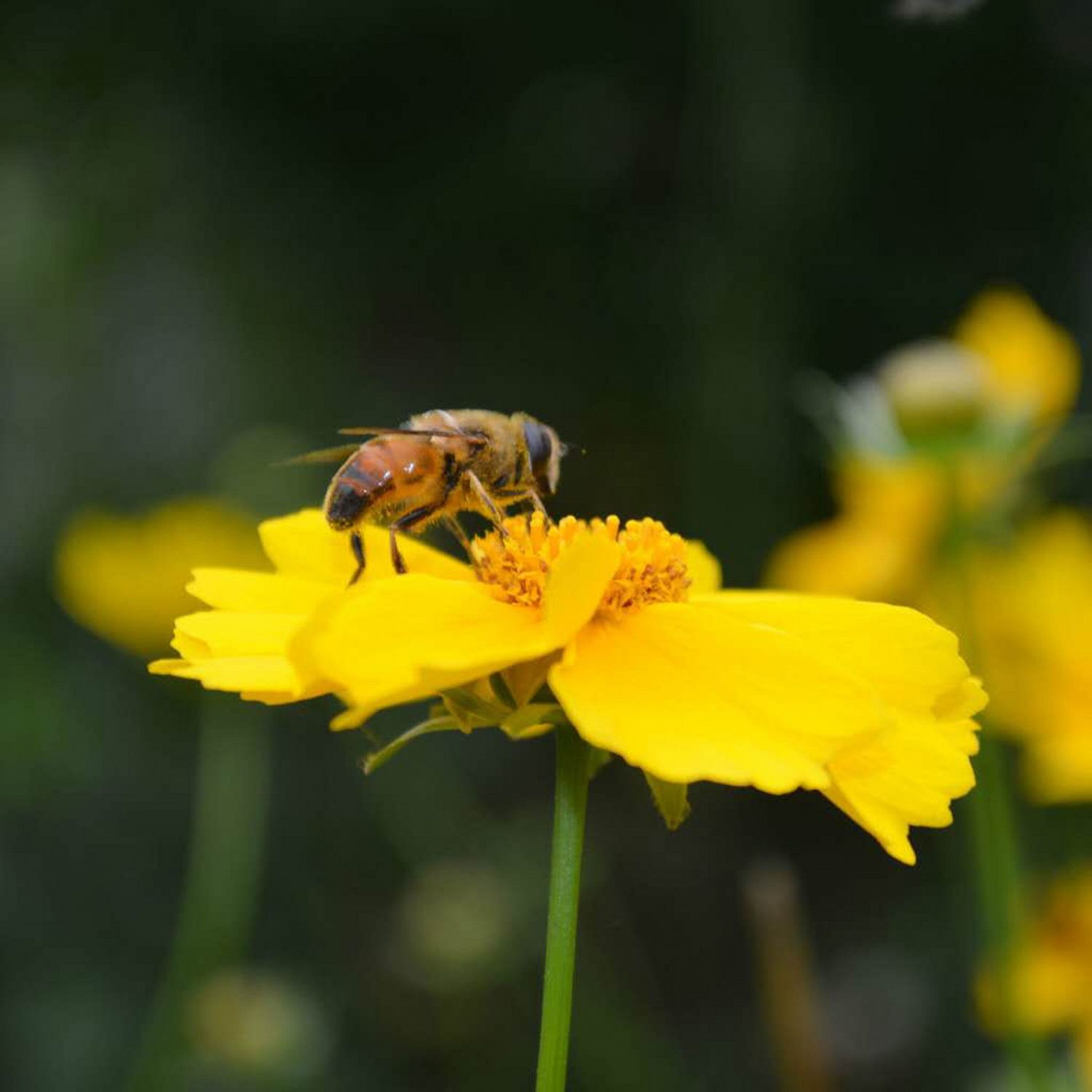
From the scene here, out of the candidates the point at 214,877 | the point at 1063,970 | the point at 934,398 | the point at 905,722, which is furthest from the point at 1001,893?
the point at 214,877

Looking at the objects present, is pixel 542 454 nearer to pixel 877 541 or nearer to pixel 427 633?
pixel 427 633

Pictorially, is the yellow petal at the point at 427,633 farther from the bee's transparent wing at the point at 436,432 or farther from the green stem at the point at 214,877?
the green stem at the point at 214,877

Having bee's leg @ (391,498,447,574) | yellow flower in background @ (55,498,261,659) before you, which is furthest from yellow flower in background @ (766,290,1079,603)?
yellow flower in background @ (55,498,261,659)

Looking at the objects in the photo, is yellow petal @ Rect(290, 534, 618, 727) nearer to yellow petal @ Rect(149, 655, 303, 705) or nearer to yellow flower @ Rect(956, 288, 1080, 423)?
yellow petal @ Rect(149, 655, 303, 705)

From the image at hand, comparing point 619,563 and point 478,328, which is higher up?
point 478,328

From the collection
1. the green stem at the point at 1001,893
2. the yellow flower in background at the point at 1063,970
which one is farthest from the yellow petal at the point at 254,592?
the yellow flower in background at the point at 1063,970

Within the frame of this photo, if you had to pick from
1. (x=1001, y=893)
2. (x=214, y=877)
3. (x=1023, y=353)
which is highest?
(x=1023, y=353)
